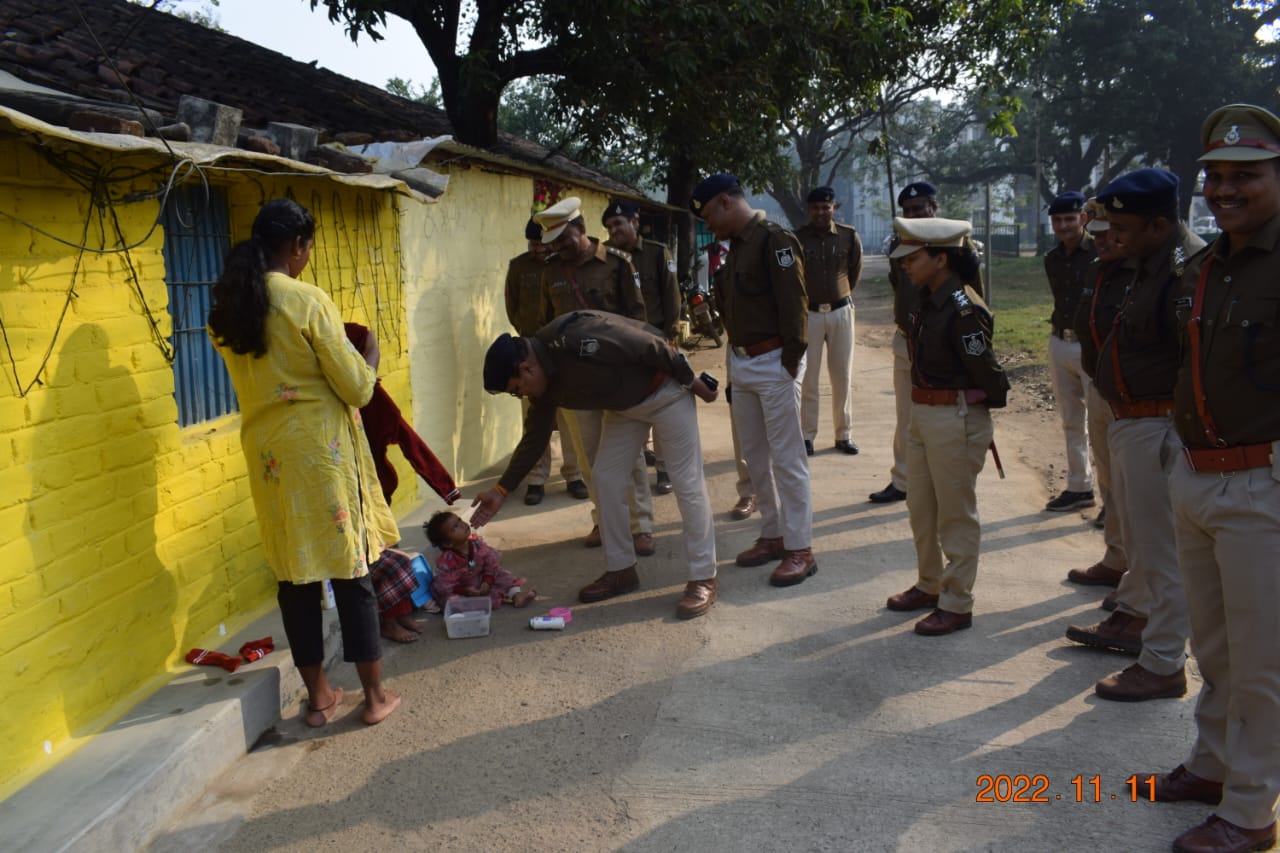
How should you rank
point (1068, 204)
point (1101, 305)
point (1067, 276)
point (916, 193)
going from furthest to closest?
1. point (916, 193)
2. point (1067, 276)
3. point (1068, 204)
4. point (1101, 305)

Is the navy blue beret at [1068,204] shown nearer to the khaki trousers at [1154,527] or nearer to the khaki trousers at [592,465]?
the khaki trousers at [1154,527]

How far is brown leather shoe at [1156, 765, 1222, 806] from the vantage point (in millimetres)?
3111

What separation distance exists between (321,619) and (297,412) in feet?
2.80

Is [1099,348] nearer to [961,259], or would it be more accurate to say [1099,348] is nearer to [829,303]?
[961,259]

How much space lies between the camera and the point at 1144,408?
12.6 feet

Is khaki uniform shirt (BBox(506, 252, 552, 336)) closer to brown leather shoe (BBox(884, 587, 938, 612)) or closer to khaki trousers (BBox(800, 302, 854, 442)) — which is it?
khaki trousers (BBox(800, 302, 854, 442))

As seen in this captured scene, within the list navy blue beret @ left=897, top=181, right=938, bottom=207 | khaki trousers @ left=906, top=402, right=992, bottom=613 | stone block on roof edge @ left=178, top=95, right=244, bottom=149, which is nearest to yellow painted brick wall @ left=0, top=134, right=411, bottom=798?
stone block on roof edge @ left=178, top=95, right=244, bottom=149

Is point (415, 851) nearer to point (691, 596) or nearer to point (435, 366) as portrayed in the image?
point (691, 596)

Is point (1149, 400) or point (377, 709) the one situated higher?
point (1149, 400)

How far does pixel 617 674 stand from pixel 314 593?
133cm

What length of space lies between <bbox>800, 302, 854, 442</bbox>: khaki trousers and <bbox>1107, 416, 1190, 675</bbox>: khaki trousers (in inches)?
166

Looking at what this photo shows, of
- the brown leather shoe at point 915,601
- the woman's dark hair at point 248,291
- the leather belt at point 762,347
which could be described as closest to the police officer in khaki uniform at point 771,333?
the leather belt at point 762,347

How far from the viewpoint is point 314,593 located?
3.91m

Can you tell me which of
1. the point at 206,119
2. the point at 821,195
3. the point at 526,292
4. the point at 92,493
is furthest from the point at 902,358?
the point at 92,493
